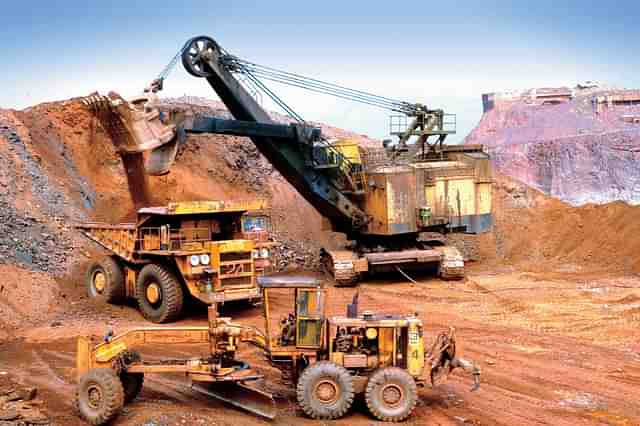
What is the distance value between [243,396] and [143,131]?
9830 millimetres

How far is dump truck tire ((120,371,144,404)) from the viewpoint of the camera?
33.5 feet

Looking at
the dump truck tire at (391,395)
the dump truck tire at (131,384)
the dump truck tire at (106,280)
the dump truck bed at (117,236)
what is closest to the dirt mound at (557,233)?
the dump truck tire at (106,280)

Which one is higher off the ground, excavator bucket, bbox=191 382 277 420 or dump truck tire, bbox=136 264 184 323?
dump truck tire, bbox=136 264 184 323

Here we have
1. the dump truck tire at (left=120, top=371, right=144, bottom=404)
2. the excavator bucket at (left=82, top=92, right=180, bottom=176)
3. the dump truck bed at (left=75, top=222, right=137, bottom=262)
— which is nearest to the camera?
the dump truck tire at (left=120, top=371, right=144, bottom=404)

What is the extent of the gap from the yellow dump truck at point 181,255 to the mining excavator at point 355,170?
2.24 m

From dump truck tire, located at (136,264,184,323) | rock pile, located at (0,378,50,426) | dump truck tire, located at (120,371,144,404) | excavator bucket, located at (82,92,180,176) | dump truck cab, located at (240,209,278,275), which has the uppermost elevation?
excavator bucket, located at (82,92,180,176)

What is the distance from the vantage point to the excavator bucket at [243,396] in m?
9.70

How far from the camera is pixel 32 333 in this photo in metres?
14.8

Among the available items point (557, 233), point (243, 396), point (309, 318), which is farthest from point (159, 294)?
point (557, 233)

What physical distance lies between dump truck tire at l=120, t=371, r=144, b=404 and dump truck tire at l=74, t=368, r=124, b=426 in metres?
0.60

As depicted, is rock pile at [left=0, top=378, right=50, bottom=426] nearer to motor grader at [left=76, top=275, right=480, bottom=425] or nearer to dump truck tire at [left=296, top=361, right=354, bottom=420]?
motor grader at [left=76, top=275, right=480, bottom=425]

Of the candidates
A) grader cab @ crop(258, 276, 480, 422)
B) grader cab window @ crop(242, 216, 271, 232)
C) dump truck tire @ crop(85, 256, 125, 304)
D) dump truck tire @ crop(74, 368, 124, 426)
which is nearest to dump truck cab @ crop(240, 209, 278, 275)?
grader cab window @ crop(242, 216, 271, 232)

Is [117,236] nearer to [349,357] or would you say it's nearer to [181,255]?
[181,255]

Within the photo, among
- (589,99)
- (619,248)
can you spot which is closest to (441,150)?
(619,248)
